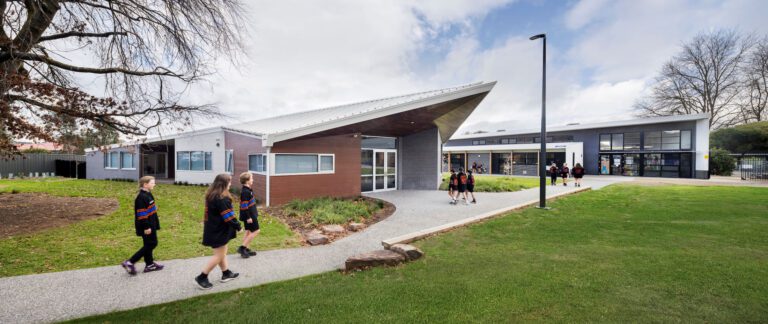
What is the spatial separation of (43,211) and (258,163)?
20.0 ft

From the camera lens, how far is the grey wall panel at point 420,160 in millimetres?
17219

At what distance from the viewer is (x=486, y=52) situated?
59.0ft

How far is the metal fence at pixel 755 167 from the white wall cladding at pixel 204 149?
35.8 m

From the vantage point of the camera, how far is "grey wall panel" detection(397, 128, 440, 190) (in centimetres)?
1722

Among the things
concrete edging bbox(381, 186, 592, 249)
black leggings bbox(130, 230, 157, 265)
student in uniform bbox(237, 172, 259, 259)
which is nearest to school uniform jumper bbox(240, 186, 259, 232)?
student in uniform bbox(237, 172, 259, 259)

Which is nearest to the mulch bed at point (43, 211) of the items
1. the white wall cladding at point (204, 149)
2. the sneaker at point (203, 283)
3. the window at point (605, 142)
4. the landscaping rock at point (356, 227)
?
the white wall cladding at point (204, 149)

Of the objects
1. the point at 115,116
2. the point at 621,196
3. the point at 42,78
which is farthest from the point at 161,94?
the point at 621,196

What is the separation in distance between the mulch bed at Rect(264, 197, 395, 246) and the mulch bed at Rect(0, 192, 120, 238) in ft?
15.6

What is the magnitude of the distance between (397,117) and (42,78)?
10390 mm

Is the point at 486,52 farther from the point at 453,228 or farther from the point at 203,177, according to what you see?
the point at 203,177

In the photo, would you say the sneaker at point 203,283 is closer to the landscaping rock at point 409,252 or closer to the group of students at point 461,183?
the landscaping rock at point 409,252

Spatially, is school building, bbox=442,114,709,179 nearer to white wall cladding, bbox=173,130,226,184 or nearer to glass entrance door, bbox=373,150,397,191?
glass entrance door, bbox=373,150,397,191

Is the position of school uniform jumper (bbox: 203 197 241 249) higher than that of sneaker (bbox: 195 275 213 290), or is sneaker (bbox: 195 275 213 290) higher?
school uniform jumper (bbox: 203 197 241 249)

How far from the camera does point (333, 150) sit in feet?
42.9
